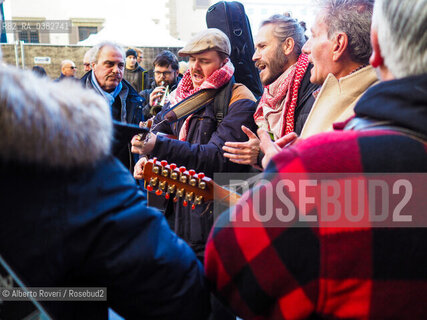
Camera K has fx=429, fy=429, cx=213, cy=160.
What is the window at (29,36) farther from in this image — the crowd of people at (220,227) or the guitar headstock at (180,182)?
the crowd of people at (220,227)

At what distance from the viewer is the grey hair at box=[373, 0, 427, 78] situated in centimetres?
101

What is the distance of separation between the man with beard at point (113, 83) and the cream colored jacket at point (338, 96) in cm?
261

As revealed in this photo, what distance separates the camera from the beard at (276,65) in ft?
8.59

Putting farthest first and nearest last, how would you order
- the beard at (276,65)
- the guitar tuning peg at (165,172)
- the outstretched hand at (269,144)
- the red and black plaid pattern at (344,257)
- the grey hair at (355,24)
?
the beard at (276,65) → the guitar tuning peg at (165,172) → the grey hair at (355,24) → the outstretched hand at (269,144) → the red and black plaid pattern at (344,257)

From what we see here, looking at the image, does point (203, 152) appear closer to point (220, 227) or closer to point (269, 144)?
point (269, 144)

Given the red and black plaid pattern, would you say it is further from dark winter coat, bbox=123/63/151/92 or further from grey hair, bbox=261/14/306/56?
dark winter coat, bbox=123/63/151/92

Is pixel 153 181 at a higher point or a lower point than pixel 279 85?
lower

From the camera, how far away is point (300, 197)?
1.01 meters

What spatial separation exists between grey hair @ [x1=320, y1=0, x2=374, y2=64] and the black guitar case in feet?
5.29

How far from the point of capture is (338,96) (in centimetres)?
165

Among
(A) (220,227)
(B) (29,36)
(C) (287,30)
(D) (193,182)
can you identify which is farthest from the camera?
(B) (29,36)

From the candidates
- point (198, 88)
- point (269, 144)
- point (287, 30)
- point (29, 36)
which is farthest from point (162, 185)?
point (29, 36)

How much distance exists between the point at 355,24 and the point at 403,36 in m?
0.76

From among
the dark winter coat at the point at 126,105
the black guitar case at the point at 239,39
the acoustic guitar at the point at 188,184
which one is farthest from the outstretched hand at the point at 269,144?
the dark winter coat at the point at 126,105
